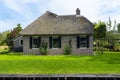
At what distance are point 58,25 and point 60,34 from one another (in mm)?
1770

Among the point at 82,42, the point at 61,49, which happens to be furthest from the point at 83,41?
the point at 61,49

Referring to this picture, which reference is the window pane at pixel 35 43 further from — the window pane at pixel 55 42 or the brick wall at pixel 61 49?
the window pane at pixel 55 42

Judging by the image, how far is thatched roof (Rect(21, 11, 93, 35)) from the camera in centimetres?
3869

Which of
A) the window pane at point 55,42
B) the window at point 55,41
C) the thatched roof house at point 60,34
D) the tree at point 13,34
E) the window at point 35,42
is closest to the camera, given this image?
the thatched roof house at point 60,34

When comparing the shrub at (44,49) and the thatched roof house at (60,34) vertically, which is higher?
the thatched roof house at (60,34)

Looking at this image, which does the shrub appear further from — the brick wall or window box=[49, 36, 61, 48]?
window box=[49, 36, 61, 48]

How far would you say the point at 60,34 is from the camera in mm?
38469

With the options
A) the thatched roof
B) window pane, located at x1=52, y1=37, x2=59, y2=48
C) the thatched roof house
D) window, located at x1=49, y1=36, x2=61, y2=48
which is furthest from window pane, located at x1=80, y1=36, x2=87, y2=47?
window pane, located at x1=52, y1=37, x2=59, y2=48

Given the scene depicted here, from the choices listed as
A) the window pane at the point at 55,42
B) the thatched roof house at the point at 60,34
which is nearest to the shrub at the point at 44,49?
the thatched roof house at the point at 60,34

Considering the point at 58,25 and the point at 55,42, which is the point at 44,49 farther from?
the point at 58,25

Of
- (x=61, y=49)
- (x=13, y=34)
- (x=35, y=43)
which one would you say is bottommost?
(x=61, y=49)

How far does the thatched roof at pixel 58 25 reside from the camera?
38.7 meters

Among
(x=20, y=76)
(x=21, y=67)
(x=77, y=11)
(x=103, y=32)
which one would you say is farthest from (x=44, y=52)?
(x=20, y=76)

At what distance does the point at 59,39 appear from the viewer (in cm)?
3859
